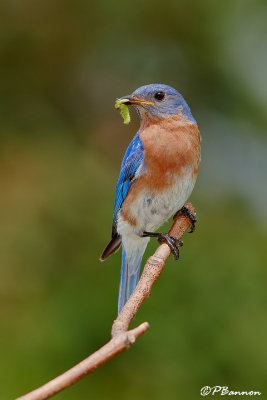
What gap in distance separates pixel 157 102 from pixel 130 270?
1.07 metres

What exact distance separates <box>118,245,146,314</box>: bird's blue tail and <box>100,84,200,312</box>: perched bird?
0.5 inches

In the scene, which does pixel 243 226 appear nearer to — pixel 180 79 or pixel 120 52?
pixel 180 79

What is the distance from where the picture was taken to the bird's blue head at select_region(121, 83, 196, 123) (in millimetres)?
3865

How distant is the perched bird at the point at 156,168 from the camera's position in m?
3.73

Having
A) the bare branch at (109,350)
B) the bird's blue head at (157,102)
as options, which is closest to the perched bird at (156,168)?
the bird's blue head at (157,102)

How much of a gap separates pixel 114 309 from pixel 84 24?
332 cm

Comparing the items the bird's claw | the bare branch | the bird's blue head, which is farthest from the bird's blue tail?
the bare branch

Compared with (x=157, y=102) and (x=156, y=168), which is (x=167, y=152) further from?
(x=157, y=102)

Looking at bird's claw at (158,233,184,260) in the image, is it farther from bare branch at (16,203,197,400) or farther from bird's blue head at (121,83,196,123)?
bare branch at (16,203,197,400)

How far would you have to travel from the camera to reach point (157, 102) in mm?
3883

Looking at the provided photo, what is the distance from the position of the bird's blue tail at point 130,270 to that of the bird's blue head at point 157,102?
0.89 meters

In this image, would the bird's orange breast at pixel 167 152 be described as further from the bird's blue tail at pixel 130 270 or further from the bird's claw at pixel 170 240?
the bird's blue tail at pixel 130 270

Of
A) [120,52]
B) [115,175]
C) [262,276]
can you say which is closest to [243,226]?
[262,276]

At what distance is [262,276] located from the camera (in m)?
5.00
